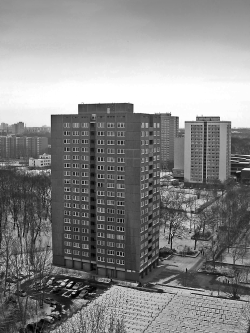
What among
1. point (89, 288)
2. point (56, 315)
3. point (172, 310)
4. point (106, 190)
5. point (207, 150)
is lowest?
point (56, 315)

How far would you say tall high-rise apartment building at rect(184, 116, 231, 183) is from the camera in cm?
9050

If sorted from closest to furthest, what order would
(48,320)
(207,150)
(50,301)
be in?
(48,320) < (50,301) < (207,150)

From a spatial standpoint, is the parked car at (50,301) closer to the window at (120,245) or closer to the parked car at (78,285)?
the parked car at (78,285)

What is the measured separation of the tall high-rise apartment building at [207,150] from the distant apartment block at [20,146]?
93.7 metres

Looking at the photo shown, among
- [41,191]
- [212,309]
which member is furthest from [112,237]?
[41,191]

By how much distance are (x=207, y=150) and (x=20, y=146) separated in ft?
342

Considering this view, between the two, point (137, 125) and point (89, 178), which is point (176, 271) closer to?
point (89, 178)

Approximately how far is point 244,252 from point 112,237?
14.9 metres

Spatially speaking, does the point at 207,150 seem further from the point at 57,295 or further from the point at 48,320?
the point at 48,320

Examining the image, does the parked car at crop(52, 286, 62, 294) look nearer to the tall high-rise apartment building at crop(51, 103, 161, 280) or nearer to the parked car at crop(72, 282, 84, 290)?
the parked car at crop(72, 282, 84, 290)

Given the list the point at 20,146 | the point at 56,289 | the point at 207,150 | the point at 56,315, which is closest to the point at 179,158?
the point at 207,150

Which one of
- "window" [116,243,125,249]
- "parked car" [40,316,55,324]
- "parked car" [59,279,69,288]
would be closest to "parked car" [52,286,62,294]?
"parked car" [59,279,69,288]

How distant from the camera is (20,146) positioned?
17412 centimetres

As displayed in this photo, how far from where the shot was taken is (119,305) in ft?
102
